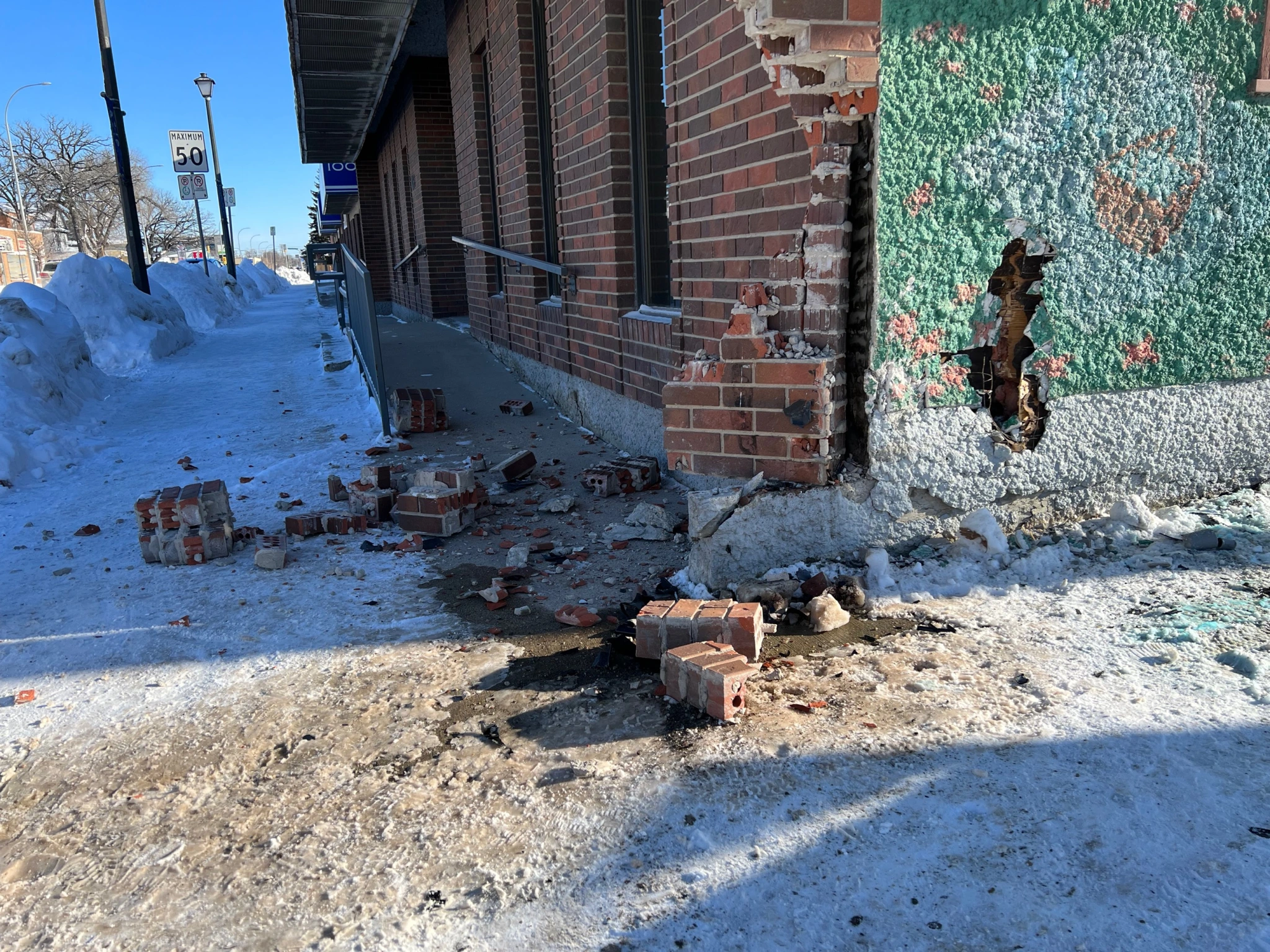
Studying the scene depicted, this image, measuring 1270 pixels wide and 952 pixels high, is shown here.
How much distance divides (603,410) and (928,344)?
10.2ft

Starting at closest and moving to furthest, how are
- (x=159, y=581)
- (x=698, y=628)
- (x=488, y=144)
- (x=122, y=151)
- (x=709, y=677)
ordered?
(x=709, y=677) → (x=698, y=628) → (x=159, y=581) → (x=488, y=144) → (x=122, y=151)

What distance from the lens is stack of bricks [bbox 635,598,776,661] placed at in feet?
8.96

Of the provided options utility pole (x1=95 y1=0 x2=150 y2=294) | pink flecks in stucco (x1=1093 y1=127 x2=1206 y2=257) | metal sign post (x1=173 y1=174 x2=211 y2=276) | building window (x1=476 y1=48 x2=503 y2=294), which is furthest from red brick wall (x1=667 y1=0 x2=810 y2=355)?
metal sign post (x1=173 y1=174 x2=211 y2=276)

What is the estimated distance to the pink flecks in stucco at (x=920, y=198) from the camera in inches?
121

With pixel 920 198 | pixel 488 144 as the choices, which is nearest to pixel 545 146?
pixel 488 144

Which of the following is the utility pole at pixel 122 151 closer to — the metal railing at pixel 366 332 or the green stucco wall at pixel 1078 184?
the metal railing at pixel 366 332

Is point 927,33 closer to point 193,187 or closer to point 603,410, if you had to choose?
point 603,410

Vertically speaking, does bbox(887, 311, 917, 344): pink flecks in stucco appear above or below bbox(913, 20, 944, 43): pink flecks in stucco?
below

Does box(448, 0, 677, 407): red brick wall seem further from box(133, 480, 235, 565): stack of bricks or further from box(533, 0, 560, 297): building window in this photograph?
box(133, 480, 235, 565): stack of bricks

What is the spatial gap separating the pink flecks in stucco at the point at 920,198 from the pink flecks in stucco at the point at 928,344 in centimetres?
44

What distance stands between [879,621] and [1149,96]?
2.27m

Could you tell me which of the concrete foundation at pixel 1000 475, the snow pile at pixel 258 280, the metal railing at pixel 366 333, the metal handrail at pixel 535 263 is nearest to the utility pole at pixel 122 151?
the metal railing at pixel 366 333

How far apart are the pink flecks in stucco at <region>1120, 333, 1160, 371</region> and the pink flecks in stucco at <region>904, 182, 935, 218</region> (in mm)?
1088

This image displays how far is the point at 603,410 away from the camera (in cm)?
602
